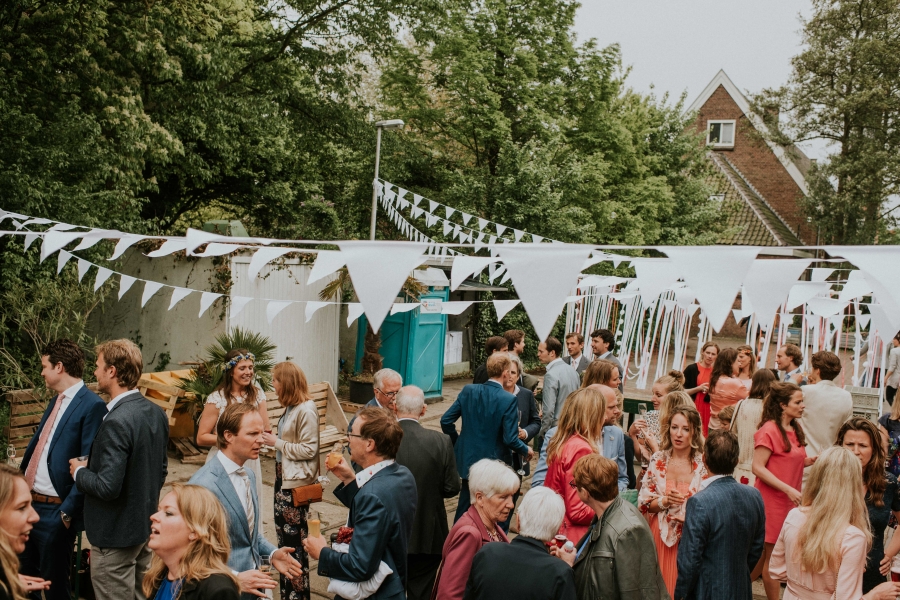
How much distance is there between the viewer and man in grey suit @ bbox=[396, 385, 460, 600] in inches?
156

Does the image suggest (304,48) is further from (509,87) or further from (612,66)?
(612,66)

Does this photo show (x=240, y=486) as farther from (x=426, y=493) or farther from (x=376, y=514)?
(x=426, y=493)

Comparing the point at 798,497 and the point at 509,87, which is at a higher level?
the point at 509,87

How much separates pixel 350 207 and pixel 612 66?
7945mm

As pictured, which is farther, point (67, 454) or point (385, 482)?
point (67, 454)

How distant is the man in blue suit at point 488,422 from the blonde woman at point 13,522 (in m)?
3.10

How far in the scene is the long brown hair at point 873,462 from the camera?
158 inches

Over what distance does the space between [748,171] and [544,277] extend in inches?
1207

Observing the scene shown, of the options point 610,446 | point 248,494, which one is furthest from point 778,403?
point 248,494

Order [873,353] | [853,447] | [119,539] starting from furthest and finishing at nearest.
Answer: [873,353], [853,447], [119,539]

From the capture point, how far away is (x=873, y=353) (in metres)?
9.63

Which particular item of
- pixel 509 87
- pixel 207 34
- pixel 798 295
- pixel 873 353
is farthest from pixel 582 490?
pixel 509 87

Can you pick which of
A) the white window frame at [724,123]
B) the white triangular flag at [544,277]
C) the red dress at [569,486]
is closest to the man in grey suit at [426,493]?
the red dress at [569,486]

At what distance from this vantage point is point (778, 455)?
4609 mm
